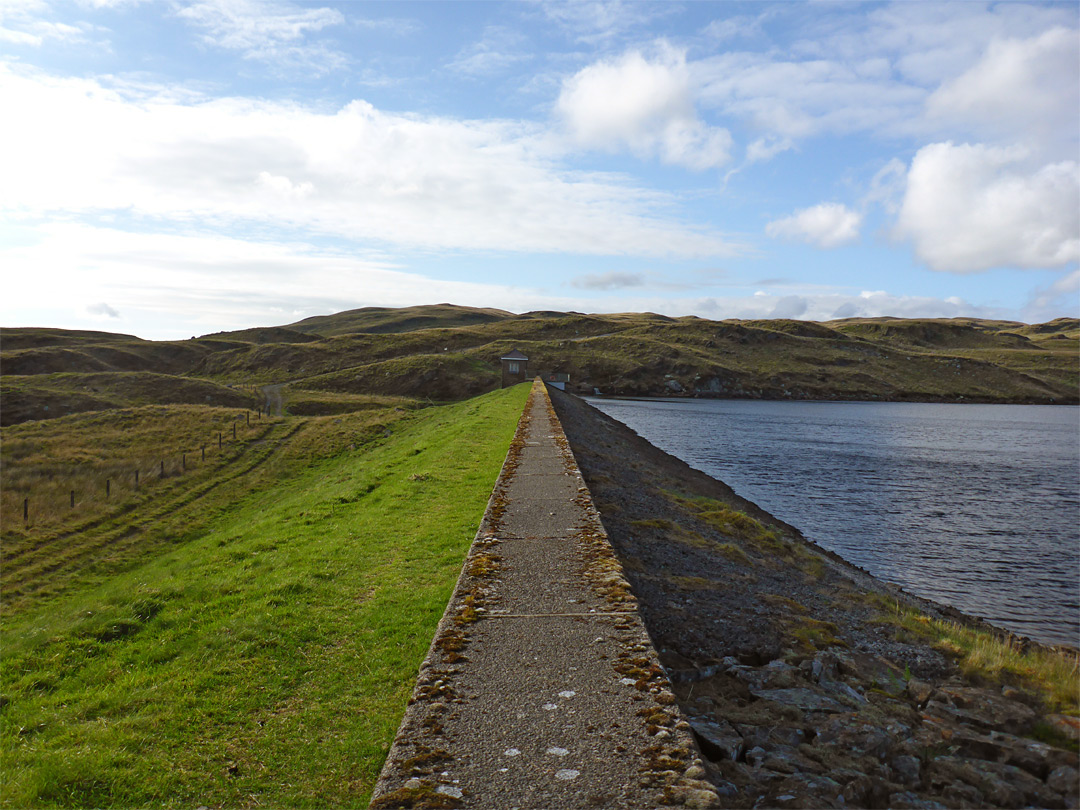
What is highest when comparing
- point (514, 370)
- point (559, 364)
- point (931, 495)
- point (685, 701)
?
point (559, 364)

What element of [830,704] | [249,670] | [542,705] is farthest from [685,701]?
[249,670]

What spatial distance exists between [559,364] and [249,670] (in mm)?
113468

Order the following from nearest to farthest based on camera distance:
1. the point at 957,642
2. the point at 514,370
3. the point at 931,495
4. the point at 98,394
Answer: the point at 957,642
the point at 931,495
the point at 98,394
the point at 514,370

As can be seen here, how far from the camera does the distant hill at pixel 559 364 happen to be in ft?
299

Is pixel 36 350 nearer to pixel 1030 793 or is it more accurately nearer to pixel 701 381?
pixel 701 381

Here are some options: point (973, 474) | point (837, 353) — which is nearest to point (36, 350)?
point (973, 474)

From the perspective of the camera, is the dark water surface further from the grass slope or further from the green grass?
the grass slope

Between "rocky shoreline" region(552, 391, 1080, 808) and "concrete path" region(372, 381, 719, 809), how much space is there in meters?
0.47

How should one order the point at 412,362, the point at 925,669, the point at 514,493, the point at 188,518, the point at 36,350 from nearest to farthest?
the point at 925,669
the point at 514,493
the point at 188,518
the point at 36,350
the point at 412,362

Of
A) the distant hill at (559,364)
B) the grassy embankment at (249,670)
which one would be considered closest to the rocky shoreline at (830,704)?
the grassy embankment at (249,670)

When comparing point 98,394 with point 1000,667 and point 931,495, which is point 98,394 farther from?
point 1000,667

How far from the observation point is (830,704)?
6.50m

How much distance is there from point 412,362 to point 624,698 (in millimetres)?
98529

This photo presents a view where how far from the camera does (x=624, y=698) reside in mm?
5082
